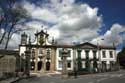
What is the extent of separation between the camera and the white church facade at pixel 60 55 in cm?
5703

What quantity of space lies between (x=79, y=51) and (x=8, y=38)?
31787mm

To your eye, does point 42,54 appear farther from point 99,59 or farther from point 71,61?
point 99,59

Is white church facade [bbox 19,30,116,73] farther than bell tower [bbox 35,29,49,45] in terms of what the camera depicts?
No

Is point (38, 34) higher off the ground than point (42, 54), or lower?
higher

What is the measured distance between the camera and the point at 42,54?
58.0 m

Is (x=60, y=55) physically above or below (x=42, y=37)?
below

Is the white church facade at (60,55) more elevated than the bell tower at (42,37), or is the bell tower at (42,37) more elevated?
the bell tower at (42,37)

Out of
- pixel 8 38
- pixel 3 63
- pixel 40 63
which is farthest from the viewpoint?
pixel 40 63

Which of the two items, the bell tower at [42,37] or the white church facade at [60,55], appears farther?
the bell tower at [42,37]

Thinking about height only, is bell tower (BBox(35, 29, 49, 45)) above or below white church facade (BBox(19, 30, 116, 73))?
above

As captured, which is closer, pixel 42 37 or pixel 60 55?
pixel 42 37

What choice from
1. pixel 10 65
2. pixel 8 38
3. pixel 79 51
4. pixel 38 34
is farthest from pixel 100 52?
pixel 8 38

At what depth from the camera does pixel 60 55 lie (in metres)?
59.3

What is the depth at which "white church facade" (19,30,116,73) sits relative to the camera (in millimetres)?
57031
